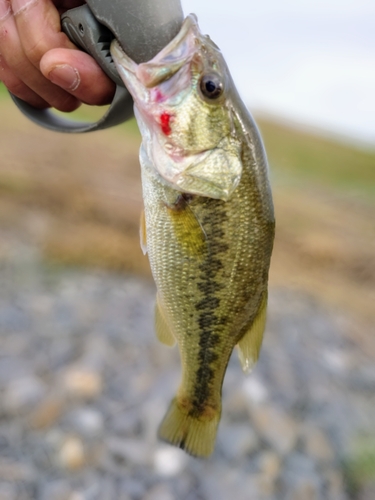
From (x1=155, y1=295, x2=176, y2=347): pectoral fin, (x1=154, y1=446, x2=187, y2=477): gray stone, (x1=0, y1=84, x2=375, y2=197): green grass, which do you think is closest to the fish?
(x1=155, y1=295, x2=176, y2=347): pectoral fin

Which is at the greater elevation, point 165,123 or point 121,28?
point 121,28

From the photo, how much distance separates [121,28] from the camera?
1.79m

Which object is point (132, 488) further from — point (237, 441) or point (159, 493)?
point (237, 441)

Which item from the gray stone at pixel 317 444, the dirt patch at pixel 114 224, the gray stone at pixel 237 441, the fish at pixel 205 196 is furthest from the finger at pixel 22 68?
the dirt patch at pixel 114 224

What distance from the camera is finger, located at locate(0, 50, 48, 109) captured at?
7.39 feet

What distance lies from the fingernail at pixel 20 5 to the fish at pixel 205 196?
0.57m

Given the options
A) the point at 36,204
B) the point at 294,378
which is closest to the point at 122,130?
the point at 36,204

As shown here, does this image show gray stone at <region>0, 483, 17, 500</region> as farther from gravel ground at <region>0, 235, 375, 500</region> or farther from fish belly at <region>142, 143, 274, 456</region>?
fish belly at <region>142, 143, 274, 456</region>

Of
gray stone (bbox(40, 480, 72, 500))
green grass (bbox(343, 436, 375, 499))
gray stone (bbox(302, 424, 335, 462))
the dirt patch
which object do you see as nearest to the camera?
gray stone (bbox(40, 480, 72, 500))

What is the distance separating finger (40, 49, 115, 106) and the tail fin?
1416 millimetres

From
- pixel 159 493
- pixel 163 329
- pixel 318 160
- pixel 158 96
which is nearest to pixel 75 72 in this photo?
pixel 158 96

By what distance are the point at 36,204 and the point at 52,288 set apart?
9.28 feet

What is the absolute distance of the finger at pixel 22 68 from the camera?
209 cm

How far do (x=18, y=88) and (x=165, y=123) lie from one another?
74cm
